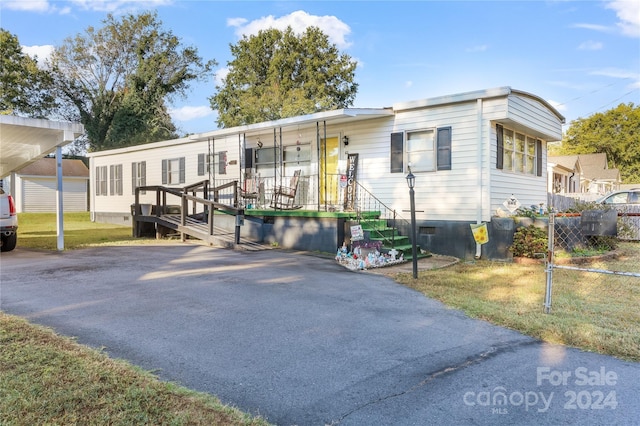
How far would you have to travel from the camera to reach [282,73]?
30594 millimetres

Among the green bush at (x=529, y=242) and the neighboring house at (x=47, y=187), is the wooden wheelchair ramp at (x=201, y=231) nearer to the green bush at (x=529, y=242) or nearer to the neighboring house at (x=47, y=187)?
the green bush at (x=529, y=242)

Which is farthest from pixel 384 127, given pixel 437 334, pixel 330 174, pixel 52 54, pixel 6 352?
pixel 52 54

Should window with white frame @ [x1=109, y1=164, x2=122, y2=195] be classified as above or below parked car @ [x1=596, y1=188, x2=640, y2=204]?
above

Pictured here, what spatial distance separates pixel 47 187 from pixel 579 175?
36.0 meters

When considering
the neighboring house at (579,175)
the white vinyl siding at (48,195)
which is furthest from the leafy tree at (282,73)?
the neighboring house at (579,175)

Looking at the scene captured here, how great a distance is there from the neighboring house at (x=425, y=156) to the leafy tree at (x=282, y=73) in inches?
695

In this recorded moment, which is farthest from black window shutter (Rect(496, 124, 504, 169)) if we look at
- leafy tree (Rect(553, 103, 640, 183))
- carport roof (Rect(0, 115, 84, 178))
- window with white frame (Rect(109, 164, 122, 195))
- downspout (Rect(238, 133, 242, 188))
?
leafy tree (Rect(553, 103, 640, 183))

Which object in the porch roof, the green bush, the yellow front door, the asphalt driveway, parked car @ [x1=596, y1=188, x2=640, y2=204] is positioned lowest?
the asphalt driveway

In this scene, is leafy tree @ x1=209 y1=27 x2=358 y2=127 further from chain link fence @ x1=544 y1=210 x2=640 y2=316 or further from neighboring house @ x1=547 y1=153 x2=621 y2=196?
chain link fence @ x1=544 y1=210 x2=640 y2=316

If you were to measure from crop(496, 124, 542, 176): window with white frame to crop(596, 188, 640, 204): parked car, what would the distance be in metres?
4.07

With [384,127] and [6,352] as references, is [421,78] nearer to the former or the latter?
[384,127]

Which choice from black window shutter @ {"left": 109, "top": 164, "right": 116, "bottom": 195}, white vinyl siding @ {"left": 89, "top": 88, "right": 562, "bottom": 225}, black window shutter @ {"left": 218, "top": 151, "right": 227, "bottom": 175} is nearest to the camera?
white vinyl siding @ {"left": 89, "top": 88, "right": 562, "bottom": 225}

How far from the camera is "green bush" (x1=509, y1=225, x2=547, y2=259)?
27.2 ft

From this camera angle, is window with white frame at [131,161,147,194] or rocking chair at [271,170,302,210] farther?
window with white frame at [131,161,147,194]
